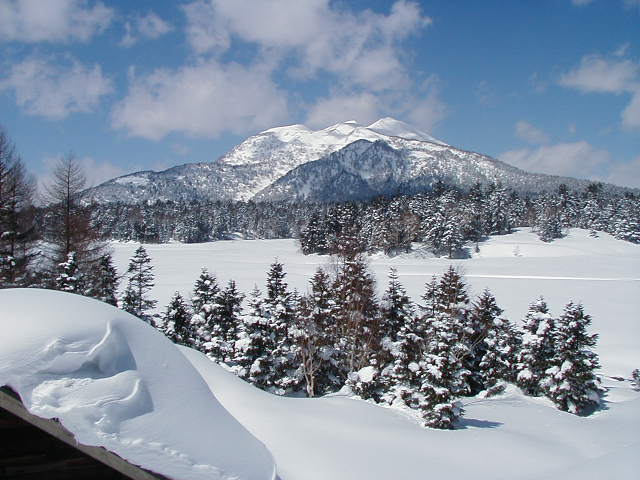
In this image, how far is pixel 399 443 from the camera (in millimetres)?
7785

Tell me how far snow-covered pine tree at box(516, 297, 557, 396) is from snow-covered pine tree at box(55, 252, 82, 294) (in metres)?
20.1

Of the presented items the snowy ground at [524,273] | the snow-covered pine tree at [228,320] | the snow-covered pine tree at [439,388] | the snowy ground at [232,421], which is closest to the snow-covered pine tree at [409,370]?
the snow-covered pine tree at [439,388]

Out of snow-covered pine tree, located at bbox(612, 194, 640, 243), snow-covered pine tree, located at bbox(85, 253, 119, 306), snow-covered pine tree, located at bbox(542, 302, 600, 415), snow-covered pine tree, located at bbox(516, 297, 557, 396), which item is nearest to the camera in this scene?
snow-covered pine tree, located at bbox(542, 302, 600, 415)

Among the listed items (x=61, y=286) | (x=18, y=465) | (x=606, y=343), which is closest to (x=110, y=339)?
(x=18, y=465)

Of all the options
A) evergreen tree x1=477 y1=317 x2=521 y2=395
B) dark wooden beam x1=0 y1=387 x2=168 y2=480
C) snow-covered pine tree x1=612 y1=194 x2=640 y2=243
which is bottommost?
evergreen tree x1=477 y1=317 x2=521 y2=395

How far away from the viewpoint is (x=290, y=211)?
163875 mm

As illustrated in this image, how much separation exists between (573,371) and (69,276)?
21.6 meters

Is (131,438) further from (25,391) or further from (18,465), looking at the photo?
(18,465)

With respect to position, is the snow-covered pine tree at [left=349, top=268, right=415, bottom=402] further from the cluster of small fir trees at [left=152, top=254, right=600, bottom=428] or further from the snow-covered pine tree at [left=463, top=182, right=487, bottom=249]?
the snow-covered pine tree at [left=463, top=182, right=487, bottom=249]

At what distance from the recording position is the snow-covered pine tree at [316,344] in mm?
19672

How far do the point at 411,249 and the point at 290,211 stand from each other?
307 feet

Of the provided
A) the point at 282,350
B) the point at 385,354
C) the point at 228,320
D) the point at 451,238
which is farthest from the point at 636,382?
the point at 451,238

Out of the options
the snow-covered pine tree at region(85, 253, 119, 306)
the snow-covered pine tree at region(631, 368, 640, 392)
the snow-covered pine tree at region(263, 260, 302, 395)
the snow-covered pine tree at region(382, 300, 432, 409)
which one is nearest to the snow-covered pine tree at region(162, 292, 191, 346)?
the snow-covered pine tree at region(85, 253, 119, 306)

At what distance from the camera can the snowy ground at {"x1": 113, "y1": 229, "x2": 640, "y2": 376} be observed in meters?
37.5
